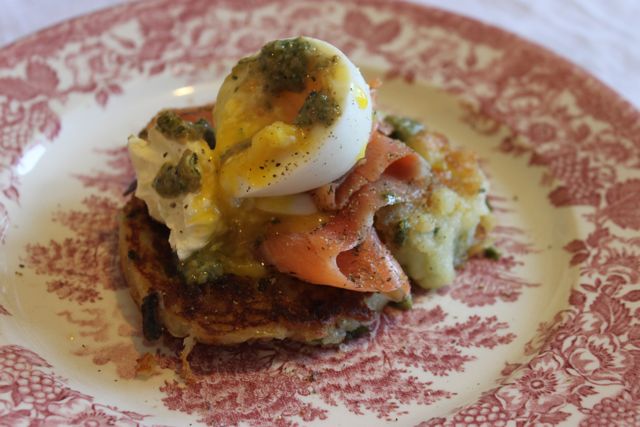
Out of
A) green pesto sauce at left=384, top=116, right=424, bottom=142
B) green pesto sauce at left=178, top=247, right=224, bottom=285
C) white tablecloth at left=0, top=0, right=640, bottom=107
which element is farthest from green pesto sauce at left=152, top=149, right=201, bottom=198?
white tablecloth at left=0, top=0, right=640, bottom=107

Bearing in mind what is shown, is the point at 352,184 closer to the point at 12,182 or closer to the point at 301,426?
the point at 301,426

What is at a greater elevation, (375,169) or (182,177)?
(182,177)

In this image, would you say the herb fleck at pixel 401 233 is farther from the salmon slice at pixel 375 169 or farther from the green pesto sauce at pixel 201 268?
the green pesto sauce at pixel 201 268

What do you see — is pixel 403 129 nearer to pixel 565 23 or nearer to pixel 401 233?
pixel 401 233

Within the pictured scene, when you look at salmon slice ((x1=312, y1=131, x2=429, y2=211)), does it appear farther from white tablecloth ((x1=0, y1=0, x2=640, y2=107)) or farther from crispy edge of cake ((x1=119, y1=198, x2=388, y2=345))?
white tablecloth ((x1=0, y1=0, x2=640, y2=107))

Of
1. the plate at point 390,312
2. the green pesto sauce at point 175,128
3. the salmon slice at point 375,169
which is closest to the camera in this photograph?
the plate at point 390,312

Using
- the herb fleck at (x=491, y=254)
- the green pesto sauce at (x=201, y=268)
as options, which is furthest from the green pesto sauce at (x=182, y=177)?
the herb fleck at (x=491, y=254)

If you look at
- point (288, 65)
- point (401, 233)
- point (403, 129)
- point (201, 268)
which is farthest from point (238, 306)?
point (403, 129)
